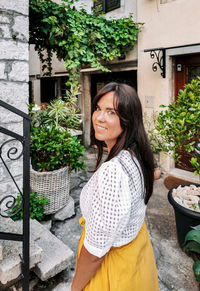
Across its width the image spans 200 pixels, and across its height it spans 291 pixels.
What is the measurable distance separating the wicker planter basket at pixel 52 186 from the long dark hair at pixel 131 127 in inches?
73.2

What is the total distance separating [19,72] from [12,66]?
0.09 m

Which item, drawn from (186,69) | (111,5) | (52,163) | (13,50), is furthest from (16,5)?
(111,5)

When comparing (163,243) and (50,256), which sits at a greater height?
(50,256)

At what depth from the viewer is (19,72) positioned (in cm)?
243

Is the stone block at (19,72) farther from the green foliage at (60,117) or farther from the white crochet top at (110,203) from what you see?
the white crochet top at (110,203)

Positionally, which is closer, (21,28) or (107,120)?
(107,120)

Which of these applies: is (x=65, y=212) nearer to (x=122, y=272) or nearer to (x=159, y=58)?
(x=122, y=272)

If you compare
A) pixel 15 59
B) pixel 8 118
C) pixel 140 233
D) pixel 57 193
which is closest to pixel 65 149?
pixel 57 193

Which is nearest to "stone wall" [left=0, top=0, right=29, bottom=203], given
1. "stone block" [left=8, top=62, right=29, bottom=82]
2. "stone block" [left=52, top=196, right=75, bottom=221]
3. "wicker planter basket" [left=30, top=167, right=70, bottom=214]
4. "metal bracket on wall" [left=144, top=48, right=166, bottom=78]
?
"stone block" [left=8, top=62, right=29, bottom=82]

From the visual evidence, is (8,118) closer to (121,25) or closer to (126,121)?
(126,121)

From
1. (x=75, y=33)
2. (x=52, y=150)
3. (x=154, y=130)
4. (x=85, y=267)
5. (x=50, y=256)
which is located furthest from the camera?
(x=154, y=130)

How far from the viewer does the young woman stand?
89 centimetres

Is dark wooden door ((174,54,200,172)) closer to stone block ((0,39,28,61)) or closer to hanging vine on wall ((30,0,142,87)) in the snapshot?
hanging vine on wall ((30,0,142,87))

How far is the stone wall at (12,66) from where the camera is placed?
2.29m
